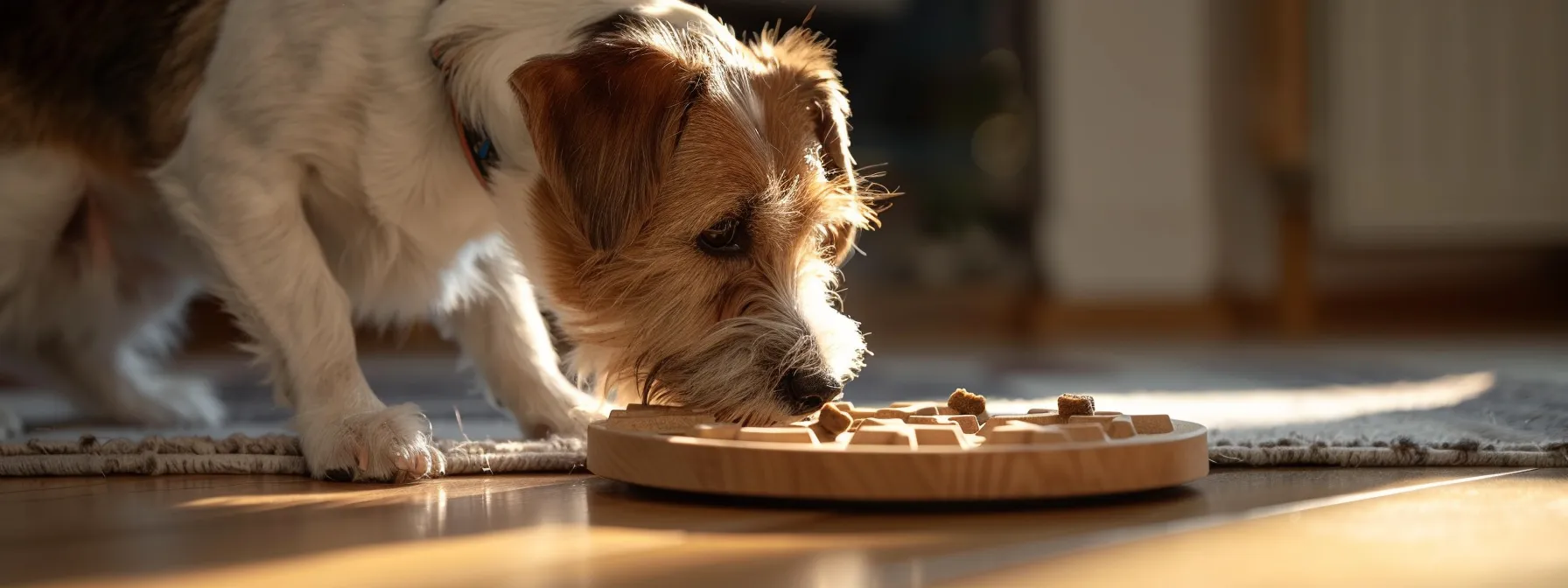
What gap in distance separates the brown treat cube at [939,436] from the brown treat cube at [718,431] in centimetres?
17

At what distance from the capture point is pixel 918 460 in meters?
1.20

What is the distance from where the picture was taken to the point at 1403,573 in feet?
3.14

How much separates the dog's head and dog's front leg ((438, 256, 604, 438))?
0.30m

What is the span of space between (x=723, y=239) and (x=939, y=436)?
44cm

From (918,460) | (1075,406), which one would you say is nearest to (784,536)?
(918,460)

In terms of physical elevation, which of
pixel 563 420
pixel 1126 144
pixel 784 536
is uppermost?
pixel 1126 144

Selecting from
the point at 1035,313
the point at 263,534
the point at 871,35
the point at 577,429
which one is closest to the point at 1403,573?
the point at 263,534

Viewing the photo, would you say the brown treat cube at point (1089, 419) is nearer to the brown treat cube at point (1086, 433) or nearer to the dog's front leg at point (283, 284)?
the brown treat cube at point (1086, 433)

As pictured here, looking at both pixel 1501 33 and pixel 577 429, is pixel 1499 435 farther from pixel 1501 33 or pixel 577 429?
pixel 1501 33

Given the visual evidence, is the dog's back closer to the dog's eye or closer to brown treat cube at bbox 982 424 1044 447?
the dog's eye

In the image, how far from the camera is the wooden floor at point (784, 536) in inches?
38.1

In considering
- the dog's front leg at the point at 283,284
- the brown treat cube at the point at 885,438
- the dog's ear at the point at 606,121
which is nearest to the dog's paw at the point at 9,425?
the dog's front leg at the point at 283,284

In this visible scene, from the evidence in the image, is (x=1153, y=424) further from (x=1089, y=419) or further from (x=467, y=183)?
(x=467, y=183)

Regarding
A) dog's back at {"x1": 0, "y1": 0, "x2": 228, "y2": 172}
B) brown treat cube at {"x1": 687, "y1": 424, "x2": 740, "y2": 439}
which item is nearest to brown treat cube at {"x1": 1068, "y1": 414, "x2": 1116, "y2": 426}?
brown treat cube at {"x1": 687, "y1": 424, "x2": 740, "y2": 439}
